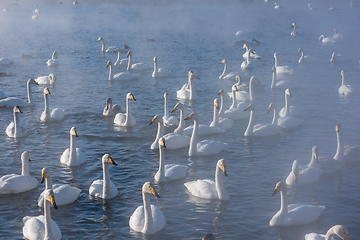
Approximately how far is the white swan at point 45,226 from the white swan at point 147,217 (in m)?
1.89

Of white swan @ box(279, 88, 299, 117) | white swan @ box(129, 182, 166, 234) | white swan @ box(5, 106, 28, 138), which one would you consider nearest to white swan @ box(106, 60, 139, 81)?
white swan @ box(5, 106, 28, 138)

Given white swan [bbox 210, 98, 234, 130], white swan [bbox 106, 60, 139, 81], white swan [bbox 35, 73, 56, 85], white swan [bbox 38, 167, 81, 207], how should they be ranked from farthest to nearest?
white swan [bbox 106, 60, 139, 81] < white swan [bbox 35, 73, 56, 85] < white swan [bbox 210, 98, 234, 130] < white swan [bbox 38, 167, 81, 207]

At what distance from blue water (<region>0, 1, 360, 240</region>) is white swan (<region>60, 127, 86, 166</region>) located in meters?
0.34

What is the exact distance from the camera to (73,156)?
1595 cm

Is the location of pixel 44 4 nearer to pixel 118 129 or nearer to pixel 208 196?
pixel 118 129

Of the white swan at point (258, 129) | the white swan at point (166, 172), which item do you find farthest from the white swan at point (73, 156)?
the white swan at point (258, 129)

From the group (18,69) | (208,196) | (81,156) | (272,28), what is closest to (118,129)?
(81,156)

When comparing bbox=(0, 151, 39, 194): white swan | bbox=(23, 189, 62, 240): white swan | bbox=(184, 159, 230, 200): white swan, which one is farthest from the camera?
bbox=(0, 151, 39, 194): white swan

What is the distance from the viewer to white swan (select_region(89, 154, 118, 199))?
1336 cm

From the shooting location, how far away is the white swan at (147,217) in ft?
37.8

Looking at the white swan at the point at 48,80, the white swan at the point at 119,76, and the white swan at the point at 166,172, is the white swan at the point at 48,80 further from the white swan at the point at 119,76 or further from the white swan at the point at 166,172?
the white swan at the point at 166,172

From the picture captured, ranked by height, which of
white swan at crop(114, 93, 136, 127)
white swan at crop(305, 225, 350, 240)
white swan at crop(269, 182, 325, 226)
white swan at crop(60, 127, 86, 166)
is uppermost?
white swan at crop(114, 93, 136, 127)

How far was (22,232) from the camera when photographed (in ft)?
Answer: 38.8

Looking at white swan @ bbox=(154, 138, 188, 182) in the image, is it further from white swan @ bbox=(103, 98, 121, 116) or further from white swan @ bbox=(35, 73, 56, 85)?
white swan @ bbox=(35, 73, 56, 85)
